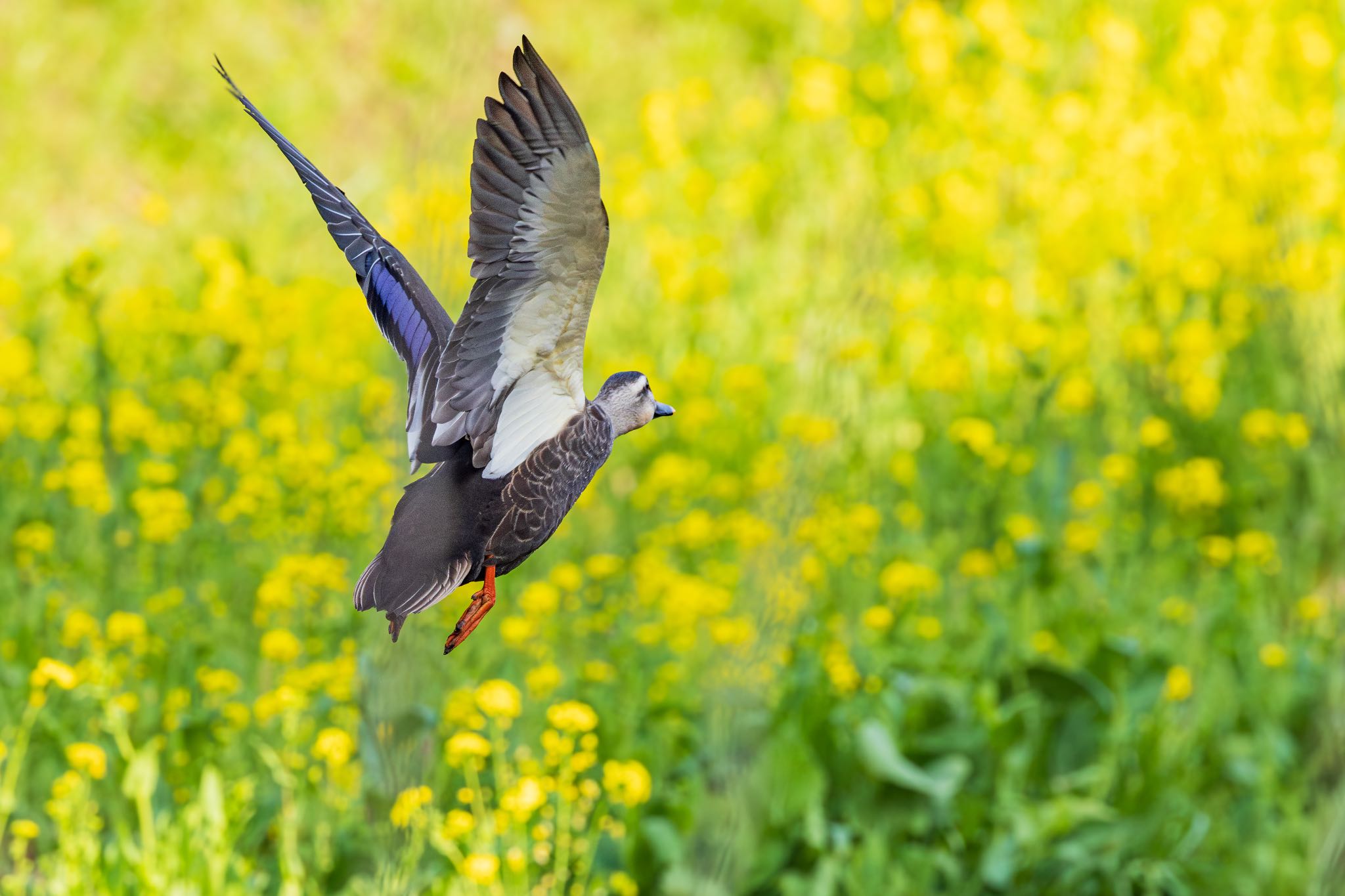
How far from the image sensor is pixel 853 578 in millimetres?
3957

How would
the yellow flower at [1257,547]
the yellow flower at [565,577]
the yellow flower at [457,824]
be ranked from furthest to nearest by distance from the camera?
1. the yellow flower at [1257,547]
2. the yellow flower at [565,577]
3. the yellow flower at [457,824]

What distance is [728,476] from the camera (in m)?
3.88

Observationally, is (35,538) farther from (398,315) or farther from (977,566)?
(398,315)

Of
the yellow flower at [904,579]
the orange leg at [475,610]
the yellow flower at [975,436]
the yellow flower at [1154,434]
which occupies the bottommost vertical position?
the yellow flower at [1154,434]

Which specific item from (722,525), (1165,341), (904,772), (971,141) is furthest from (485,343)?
(971,141)

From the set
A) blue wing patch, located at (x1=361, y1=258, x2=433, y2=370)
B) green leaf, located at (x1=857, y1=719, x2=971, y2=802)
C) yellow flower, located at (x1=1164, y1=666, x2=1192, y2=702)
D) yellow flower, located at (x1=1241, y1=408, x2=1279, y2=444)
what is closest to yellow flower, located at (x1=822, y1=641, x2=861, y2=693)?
green leaf, located at (x1=857, y1=719, x2=971, y2=802)

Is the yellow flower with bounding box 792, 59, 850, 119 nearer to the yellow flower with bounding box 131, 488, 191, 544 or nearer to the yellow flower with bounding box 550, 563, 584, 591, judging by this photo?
the yellow flower with bounding box 550, 563, 584, 591

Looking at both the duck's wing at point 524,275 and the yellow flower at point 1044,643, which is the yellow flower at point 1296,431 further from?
the duck's wing at point 524,275

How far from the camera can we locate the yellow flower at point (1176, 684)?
139 inches

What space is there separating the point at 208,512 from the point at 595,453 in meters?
3.48

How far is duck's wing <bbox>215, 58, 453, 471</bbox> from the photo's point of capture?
0.62 metres

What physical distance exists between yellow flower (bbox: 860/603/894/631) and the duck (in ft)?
10.00

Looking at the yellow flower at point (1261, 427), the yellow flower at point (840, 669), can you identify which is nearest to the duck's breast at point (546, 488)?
the yellow flower at point (840, 669)

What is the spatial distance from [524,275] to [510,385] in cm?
5
